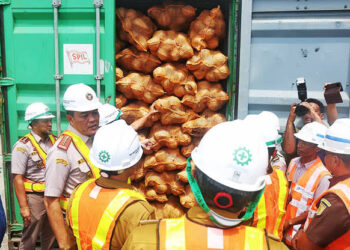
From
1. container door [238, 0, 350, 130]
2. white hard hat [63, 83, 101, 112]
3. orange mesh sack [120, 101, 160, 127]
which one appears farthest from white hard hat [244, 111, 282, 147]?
white hard hat [63, 83, 101, 112]

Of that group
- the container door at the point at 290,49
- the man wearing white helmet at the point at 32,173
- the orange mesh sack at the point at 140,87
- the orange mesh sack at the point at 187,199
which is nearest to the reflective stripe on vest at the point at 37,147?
the man wearing white helmet at the point at 32,173

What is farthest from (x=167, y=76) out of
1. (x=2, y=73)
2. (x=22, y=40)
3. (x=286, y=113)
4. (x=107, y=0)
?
(x=2, y=73)

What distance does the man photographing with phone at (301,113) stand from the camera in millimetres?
2484

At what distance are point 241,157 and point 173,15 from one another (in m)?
2.22

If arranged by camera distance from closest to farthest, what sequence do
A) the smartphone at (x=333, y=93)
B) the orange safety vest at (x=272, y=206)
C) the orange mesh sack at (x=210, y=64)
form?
the orange safety vest at (x=272, y=206)
the smartphone at (x=333, y=93)
the orange mesh sack at (x=210, y=64)

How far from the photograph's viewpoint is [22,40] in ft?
9.00

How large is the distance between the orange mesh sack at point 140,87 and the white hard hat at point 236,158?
1.93 metres

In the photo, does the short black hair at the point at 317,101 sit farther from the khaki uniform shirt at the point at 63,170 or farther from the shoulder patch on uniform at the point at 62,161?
the shoulder patch on uniform at the point at 62,161

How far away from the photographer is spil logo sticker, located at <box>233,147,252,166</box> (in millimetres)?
912

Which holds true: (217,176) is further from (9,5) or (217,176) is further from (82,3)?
(9,5)

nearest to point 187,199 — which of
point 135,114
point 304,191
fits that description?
point 135,114

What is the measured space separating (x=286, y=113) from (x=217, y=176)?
2016 mm

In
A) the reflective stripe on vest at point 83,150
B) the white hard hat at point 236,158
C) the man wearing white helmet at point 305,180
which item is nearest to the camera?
the white hard hat at point 236,158

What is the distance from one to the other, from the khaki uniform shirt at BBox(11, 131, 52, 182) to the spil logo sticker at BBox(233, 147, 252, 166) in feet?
7.49
